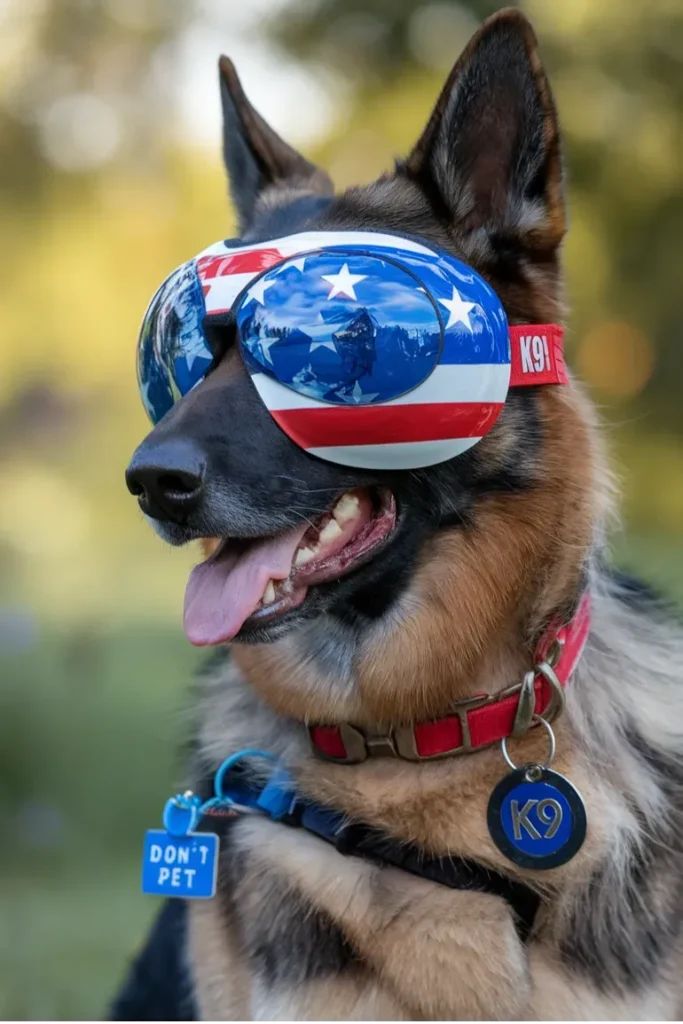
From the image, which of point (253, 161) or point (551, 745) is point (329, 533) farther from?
point (253, 161)

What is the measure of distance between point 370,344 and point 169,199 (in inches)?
394

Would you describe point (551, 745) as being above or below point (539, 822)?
above

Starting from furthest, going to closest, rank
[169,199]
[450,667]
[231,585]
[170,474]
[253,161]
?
1. [169,199]
2. [253,161]
3. [450,667]
4. [231,585]
5. [170,474]

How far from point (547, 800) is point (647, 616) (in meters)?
0.71

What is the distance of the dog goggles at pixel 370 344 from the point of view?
6.36 ft

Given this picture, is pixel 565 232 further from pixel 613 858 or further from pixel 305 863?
pixel 305 863

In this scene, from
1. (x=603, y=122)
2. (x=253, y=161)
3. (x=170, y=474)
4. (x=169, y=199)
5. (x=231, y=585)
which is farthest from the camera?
(x=603, y=122)

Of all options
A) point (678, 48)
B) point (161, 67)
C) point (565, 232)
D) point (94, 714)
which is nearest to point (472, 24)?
point (678, 48)

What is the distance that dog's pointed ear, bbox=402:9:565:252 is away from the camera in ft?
6.66

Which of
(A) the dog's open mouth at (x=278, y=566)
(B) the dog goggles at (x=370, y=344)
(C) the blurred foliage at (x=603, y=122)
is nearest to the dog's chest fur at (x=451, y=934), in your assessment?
(A) the dog's open mouth at (x=278, y=566)

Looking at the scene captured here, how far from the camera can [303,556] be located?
6.81ft

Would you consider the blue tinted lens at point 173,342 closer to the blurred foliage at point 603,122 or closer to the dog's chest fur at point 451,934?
the dog's chest fur at point 451,934

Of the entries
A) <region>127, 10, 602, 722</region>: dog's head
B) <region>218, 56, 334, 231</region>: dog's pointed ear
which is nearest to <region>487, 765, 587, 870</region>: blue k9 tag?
<region>127, 10, 602, 722</region>: dog's head

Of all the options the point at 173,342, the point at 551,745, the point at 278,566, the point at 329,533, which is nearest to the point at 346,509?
the point at 329,533
